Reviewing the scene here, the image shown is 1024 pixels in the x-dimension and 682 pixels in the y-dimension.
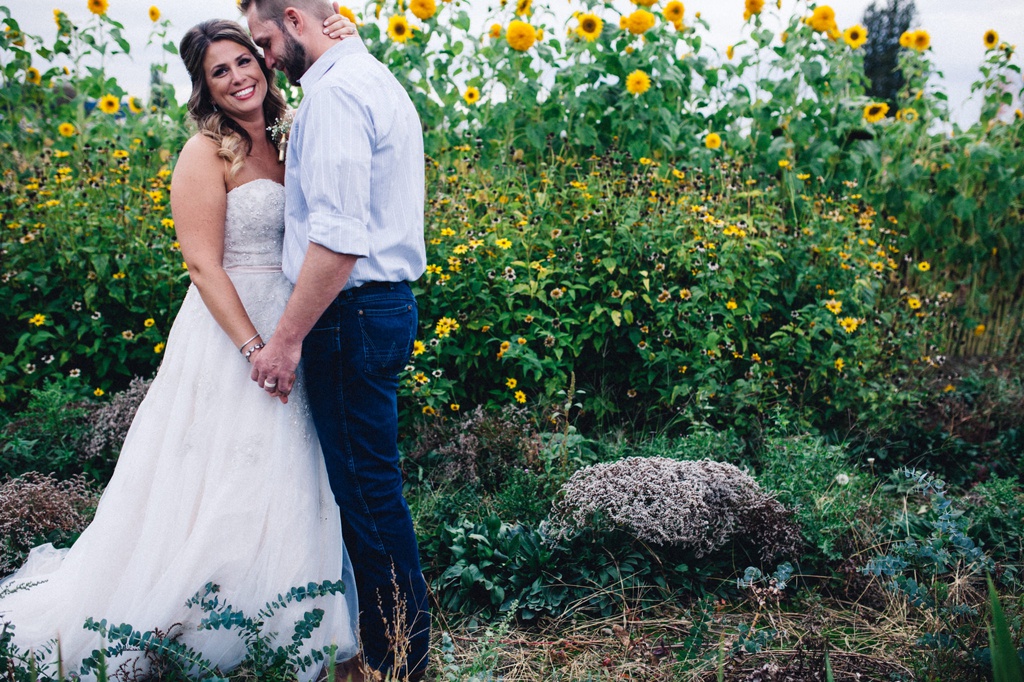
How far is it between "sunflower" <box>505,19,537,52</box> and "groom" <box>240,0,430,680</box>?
9.03ft

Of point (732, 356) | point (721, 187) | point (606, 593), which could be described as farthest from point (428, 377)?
point (721, 187)

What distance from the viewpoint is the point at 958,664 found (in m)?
2.00

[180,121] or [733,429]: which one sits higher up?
[180,121]

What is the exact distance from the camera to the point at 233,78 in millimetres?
2195

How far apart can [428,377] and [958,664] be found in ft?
7.15

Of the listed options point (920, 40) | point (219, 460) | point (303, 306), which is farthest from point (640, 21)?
point (219, 460)

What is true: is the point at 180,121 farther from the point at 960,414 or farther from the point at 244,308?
the point at 960,414

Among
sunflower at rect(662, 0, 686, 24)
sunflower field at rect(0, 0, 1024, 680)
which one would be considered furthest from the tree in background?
sunflower at rect(662, 0, 686, 24)

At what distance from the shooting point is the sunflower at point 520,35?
4551 millimetres

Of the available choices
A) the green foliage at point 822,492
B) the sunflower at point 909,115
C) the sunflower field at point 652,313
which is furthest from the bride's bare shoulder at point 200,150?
the sunflower at point 909,115

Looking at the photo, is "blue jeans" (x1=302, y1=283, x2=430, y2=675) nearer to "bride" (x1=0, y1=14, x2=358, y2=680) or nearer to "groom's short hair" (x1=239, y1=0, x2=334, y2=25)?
"bride" (x1=0, y1=14, x2=358, y2=680)

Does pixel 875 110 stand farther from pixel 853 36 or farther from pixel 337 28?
pixel 337 28

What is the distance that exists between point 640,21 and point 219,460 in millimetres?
3651

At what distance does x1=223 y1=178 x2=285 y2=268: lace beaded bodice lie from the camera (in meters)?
2.18
